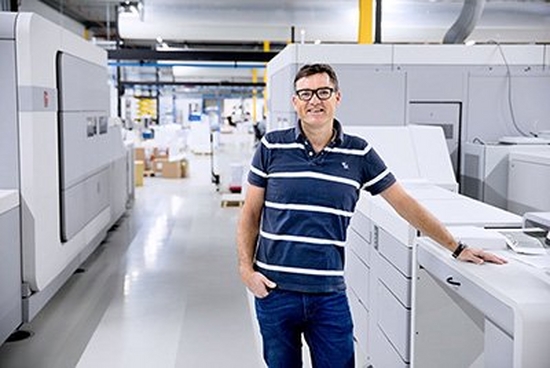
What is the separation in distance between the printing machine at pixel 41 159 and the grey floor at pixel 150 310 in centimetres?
24

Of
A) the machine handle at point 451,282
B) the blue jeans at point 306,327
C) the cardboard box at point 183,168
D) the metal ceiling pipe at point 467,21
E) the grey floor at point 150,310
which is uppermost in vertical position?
the metal ceiling pipe at point 467,21

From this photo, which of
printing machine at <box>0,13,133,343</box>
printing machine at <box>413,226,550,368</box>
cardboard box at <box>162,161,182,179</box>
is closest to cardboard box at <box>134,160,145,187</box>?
cardboard box at <box>162,161,182,179</box>

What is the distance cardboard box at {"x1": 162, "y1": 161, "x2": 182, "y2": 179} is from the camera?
12766 mm

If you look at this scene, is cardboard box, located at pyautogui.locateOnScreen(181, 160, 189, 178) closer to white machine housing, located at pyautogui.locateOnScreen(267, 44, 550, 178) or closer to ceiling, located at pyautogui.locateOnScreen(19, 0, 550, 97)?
ceiling, located at pyautogui.locateOnScreen(19, 0, 550, 97)

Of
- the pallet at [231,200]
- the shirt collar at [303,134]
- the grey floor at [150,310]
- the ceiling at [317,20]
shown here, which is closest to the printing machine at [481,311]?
the shirt collar at [303,134]

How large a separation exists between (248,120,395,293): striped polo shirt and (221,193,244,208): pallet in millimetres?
7253

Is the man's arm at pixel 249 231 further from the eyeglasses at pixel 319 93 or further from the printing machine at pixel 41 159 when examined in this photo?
the printing machine at pixel 41 159

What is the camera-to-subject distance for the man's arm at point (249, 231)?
2.15 m

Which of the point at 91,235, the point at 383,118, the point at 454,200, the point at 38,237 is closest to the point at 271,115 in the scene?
the point at 383,118

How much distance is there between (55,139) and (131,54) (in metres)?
6.85

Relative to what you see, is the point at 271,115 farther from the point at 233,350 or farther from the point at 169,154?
the point at 169,154

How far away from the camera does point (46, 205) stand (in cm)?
412

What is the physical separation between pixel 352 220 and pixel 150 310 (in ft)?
6.08

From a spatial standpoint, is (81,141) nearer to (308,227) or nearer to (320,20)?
(308,227)
